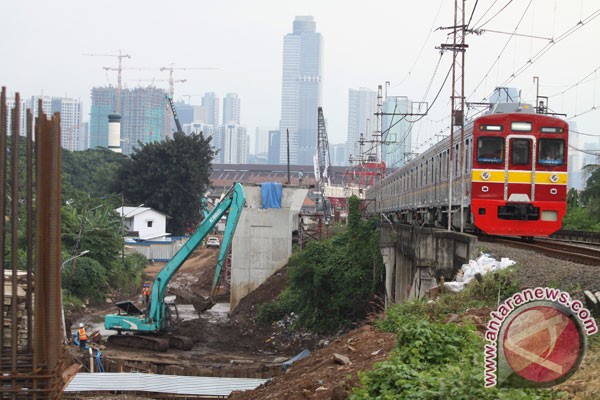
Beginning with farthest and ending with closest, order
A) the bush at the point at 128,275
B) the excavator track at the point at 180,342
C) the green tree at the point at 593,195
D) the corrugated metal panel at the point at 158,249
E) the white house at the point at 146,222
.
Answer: the white house at the point at 146,222 < the corrugated metal panel at the point at 158,249 < the bush at the point at 128,275 < the green tree at the point at 593,195 < the excavator track at the point at 180,342

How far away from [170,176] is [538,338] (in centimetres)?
5731

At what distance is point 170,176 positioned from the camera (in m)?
61.5

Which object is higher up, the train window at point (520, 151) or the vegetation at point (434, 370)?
the train window at point (520, 151)

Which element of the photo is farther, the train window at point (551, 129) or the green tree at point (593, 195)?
the green tree at point (593, 195)

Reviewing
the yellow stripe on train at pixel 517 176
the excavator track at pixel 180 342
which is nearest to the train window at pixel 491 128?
the yellow stripe on train at pixel 517 176

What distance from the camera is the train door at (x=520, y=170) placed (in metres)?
18.2

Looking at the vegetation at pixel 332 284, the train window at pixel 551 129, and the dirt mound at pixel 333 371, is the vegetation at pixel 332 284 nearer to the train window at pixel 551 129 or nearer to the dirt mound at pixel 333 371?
the train window at pixel 551 129

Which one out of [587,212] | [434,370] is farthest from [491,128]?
[587,212]

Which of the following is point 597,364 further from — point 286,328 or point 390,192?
point 390,192

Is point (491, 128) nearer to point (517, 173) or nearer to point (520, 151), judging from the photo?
point (520, 151)

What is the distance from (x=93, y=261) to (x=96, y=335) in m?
13.0

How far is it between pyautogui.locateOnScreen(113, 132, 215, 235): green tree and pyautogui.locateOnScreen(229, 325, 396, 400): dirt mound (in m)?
49.0

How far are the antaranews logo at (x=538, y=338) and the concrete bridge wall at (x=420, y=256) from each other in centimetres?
907

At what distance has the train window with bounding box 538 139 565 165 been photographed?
1830 cm
